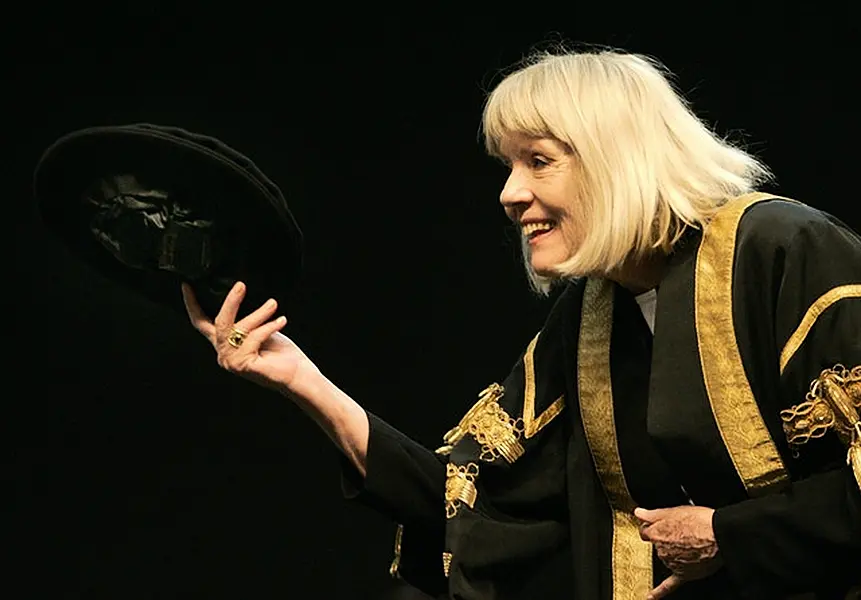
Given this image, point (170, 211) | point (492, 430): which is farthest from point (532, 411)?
point (170, 211)

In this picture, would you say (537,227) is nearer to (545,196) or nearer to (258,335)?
(545,196)

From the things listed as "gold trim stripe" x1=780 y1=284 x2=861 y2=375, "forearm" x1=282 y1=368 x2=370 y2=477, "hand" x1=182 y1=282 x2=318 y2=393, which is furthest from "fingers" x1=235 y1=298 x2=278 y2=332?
"gold trim stripe" x1=780 y1=284 x2=861 y2=375

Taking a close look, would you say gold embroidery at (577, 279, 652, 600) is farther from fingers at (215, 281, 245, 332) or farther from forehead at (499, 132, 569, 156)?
fingers at (215, 281, 245, 332)

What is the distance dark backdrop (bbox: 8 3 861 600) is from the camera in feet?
Result: 8.55

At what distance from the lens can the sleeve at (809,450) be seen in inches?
66.7

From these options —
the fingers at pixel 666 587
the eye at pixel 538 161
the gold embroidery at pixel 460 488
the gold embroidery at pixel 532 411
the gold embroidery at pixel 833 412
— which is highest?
the eye at pixel 538 161

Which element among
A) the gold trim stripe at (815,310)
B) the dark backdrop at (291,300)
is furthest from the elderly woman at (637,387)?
the dark backdrop at (291,300)

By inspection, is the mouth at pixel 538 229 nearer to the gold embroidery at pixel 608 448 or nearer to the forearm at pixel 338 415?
the gold embroidery at pixel 608 448

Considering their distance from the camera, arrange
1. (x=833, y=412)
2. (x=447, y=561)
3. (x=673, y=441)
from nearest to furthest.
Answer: (x=833, y=412) → (x=673, y=441) → (x=447, y=561)

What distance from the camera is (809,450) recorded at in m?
1.75

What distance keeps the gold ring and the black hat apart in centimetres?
A: 4

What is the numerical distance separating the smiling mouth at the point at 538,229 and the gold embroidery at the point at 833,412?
1.17ft

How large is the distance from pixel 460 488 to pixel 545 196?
0.39 metres

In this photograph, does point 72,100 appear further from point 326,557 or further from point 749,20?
point 749,20
